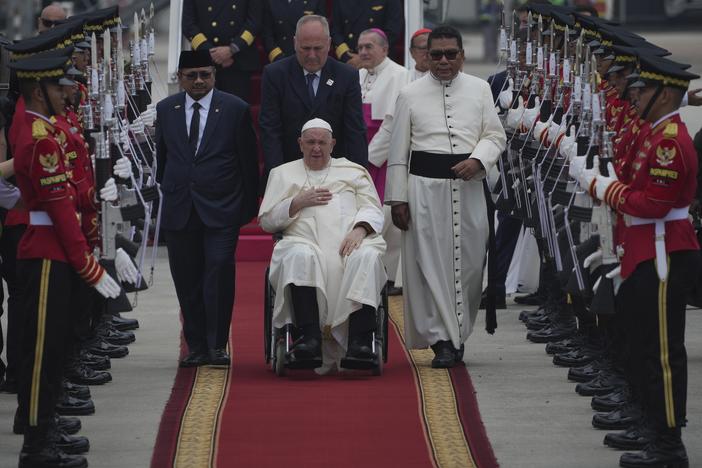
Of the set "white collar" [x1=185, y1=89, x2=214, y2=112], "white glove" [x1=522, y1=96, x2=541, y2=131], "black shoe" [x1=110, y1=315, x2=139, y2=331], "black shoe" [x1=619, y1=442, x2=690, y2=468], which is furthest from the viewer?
"black shoe" [x1=110, y1=315, x2=139, y2=331]

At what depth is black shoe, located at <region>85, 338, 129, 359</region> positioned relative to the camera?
32.2ft

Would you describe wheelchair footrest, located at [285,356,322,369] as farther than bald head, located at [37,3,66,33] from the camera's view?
No

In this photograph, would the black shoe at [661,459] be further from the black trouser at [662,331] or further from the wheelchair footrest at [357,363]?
the wheelchair footrest at [357,363]

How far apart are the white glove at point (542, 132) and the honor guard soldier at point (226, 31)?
463 cm

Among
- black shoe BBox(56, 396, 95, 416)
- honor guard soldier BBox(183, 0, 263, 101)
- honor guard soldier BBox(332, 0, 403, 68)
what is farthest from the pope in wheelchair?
honor guard soldier BBox(332, 0, 403, 68)

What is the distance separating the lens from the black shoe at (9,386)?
872cm

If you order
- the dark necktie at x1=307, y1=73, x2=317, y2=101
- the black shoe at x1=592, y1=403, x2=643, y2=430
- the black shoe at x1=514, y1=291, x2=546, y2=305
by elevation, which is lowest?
the black shoe at x1=514, y1=291, x2=546, y2=305

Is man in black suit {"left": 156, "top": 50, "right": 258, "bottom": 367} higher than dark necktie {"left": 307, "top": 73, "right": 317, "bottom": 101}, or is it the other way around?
dark necktie {"left": 307, "top": 73, "right": 317, "bottom": 101}

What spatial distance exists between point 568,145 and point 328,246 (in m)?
1.34

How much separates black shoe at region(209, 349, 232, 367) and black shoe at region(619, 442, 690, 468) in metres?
2.87

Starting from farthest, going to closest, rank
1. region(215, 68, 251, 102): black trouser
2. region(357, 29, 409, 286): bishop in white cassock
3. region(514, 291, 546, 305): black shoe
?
region(215, 68, 251, 102): black trouser
region(357, 29, 409, 286): bishop in white cassock
region(514, 291, 546, 305): black shoe

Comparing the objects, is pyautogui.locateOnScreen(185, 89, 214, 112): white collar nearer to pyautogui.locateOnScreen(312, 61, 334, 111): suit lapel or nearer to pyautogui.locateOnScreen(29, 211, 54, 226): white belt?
pyautogui.locateOnScreen(312, 61, 334, 111): suit lapel

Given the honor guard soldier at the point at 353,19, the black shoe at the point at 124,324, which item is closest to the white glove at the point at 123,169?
the black shoe at the point at 124,324

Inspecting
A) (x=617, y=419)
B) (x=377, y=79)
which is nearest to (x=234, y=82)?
(x=377, y=79)
